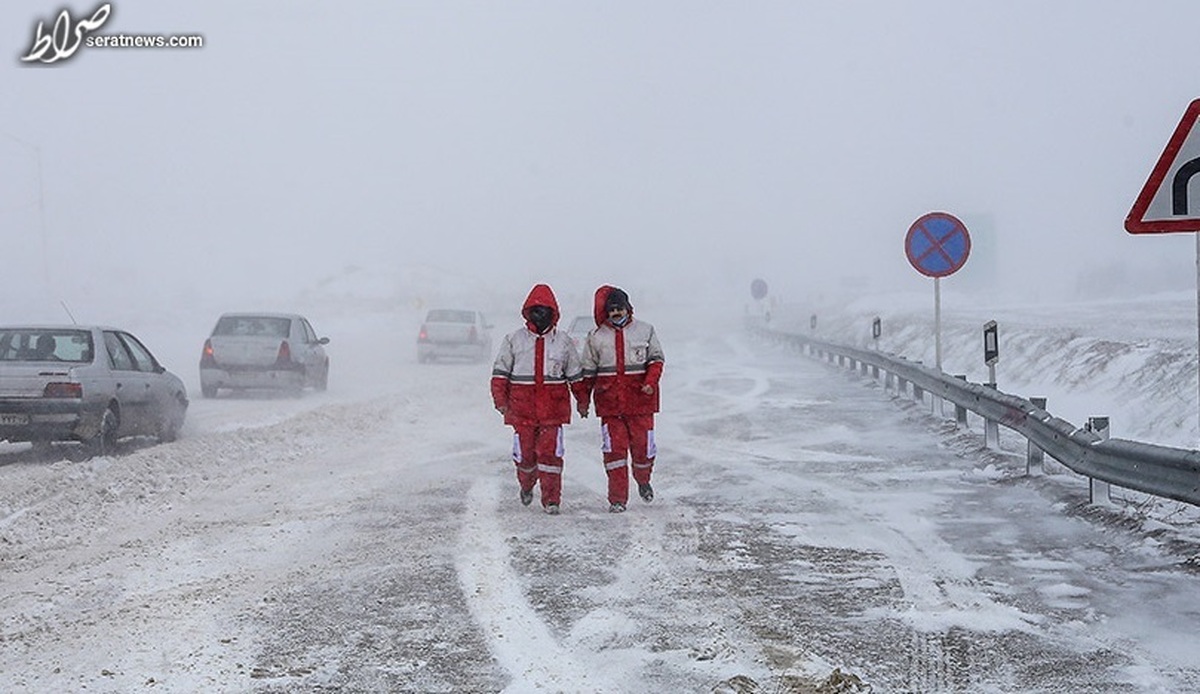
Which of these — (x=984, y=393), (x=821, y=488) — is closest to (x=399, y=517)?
(x=821, y=488)

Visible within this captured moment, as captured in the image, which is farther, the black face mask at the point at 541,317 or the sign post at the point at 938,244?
the sign post at the point at 938,244

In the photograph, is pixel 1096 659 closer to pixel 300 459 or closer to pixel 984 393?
pixel 984 393

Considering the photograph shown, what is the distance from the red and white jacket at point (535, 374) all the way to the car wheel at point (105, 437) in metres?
5.15

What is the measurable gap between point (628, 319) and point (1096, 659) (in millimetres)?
5044

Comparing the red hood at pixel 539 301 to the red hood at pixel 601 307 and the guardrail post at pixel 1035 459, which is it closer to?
the red hood at pixel 601 307

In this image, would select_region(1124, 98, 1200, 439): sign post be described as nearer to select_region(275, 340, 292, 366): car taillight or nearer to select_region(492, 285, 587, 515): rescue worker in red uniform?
select_region(492, 285, 587, 515): rescue worker in red uniform

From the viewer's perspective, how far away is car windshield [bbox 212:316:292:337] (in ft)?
71.4

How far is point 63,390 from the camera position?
1217cm

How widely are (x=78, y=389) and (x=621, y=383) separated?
235 inches

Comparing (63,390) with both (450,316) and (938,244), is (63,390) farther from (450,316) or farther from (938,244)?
(450,316)

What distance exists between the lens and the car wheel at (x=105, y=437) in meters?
12.4

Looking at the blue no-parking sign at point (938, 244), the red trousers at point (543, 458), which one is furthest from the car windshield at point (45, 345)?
the blue no-parking sign at point (938, 244)

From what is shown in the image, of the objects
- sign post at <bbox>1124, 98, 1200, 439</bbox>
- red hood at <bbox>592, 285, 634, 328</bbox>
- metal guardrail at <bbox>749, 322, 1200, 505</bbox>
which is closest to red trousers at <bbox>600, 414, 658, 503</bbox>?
red hood at <bbox>592, 285, 634, 328</bbox>

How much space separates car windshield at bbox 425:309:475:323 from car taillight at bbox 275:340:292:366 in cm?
1148
